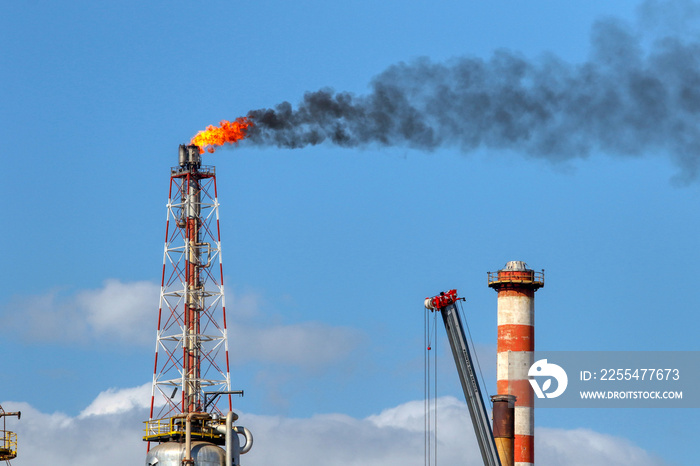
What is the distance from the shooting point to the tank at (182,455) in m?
80.2

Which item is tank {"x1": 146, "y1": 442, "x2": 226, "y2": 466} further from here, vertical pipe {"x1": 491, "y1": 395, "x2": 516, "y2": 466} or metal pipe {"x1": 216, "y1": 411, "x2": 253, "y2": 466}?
vertical pipe {"x1": 491, "y1": 395, "x2": 516, "y2": 466}

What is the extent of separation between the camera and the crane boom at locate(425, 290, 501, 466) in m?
81.3

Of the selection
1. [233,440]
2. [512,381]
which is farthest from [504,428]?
[233,440]

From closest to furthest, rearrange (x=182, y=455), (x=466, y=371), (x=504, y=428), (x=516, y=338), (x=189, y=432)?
(x=189, y=432) < (x=182, y=455) < (x=466, y=371) < (x=504, y=428) < (x=516, y=338)

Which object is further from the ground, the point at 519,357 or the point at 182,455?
the point at 519,357

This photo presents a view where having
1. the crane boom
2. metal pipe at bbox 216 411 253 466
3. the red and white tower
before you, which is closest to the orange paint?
the red and white tower

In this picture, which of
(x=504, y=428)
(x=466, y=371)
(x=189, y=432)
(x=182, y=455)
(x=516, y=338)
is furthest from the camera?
(x=516, y=338)

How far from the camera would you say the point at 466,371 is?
81875 millimetres

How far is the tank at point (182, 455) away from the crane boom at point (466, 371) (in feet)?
46.3

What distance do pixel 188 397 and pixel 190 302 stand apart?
563 centimetres

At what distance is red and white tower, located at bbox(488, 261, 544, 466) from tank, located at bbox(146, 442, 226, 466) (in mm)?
19085

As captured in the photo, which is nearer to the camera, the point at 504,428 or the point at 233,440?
the point at 233,440

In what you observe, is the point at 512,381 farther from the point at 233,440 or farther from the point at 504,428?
the point at 233,440

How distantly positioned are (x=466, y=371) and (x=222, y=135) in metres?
20.2
